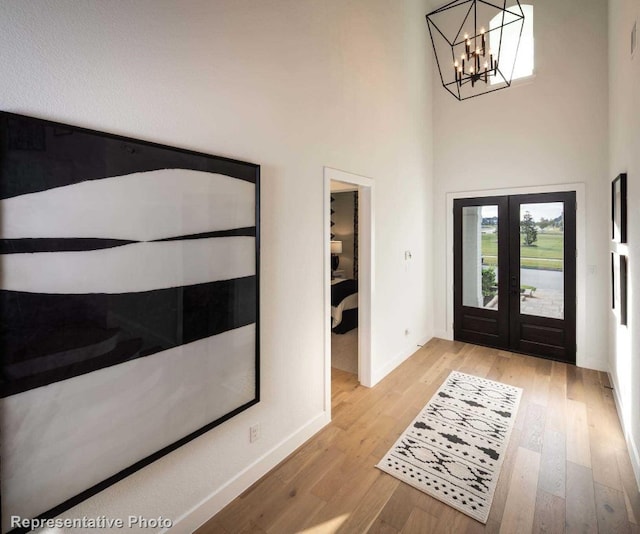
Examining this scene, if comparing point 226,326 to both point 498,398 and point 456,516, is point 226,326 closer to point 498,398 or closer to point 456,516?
point 456,516

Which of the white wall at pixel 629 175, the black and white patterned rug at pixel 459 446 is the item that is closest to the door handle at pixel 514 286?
the white wall at pixel 629 175

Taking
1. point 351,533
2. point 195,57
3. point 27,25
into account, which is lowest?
point 351,533

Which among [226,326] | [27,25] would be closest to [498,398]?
[226,326]

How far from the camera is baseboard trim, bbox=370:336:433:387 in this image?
3.59 metres

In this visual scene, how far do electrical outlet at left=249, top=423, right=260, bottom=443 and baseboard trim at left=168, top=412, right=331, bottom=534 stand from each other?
0.15 meters

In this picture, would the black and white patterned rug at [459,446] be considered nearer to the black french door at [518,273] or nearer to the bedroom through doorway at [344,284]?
the bedroom through doorway at [344,284]

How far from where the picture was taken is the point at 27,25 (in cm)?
118

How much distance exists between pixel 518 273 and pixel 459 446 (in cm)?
286

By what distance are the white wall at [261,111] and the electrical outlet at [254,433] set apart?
0.04 m

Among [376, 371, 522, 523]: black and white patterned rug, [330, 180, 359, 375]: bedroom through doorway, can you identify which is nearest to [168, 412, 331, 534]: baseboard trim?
[376, 371, 522, 523]: black and white patterned rug

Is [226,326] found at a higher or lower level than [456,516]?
→ higher

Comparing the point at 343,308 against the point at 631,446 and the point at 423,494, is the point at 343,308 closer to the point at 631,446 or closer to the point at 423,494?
the point at 423,494

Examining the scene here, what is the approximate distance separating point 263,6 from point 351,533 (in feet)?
10.7

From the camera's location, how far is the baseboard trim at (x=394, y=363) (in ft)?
11.8
